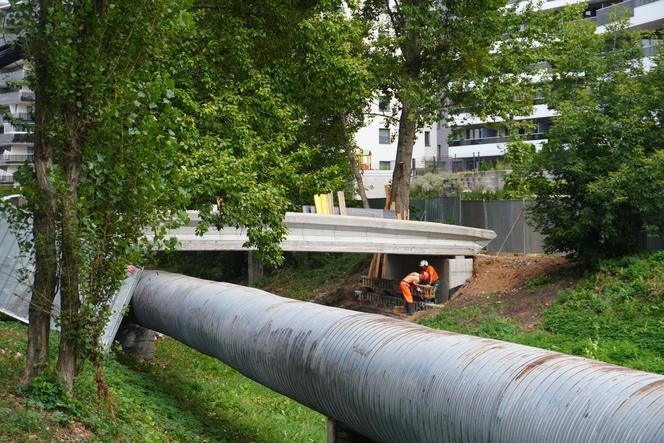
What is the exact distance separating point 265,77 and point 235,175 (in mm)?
3728

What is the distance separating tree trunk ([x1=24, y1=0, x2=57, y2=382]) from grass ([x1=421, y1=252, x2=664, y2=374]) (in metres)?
9.03

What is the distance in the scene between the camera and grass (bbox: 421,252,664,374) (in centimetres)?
1465

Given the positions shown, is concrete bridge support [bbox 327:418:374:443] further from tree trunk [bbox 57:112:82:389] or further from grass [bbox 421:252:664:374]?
grass [bbox 421:252:664:374]

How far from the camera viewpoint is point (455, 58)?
85.4 feet

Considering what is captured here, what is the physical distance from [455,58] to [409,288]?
765 cm

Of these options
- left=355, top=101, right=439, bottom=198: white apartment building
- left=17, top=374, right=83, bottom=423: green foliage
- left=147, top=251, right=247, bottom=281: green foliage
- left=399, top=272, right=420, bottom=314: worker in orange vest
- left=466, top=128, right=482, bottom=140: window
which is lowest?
left=147, top=251, right=247, bottom=281: green foliage

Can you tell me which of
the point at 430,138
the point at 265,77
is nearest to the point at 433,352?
the point at 265,77

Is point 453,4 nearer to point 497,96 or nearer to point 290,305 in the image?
point 497,96

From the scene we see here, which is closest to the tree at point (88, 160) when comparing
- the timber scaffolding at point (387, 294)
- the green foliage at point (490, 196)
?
the timber scaffolding at point (387, 294)

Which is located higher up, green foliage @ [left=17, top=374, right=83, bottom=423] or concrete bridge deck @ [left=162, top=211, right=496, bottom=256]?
concrete bridge deck @ [left=162, top=211, right=496, bottom=256]

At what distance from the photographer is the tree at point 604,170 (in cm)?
1758

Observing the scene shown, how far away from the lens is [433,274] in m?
23.0

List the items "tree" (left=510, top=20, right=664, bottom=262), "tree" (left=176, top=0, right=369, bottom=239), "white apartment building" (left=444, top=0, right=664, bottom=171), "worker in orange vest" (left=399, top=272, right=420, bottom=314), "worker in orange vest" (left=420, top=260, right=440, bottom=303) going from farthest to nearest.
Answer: "white apartment building" (left=444, top=0, right=664, bottom=171)
"worker in orange vest" (left=420, top=260, right=440, bottom=303)
"worker in orange vest" (left=399, top=272, right=420, bottom=314)
"tree" (left=510, top=20, right=664, bottom=262)
"tree" (left=176, top=0, right=369, bottom=239)

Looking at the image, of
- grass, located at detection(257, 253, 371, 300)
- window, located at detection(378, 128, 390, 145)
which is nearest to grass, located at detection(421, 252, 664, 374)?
grass, located at detection(257, 253, 371, 300)
